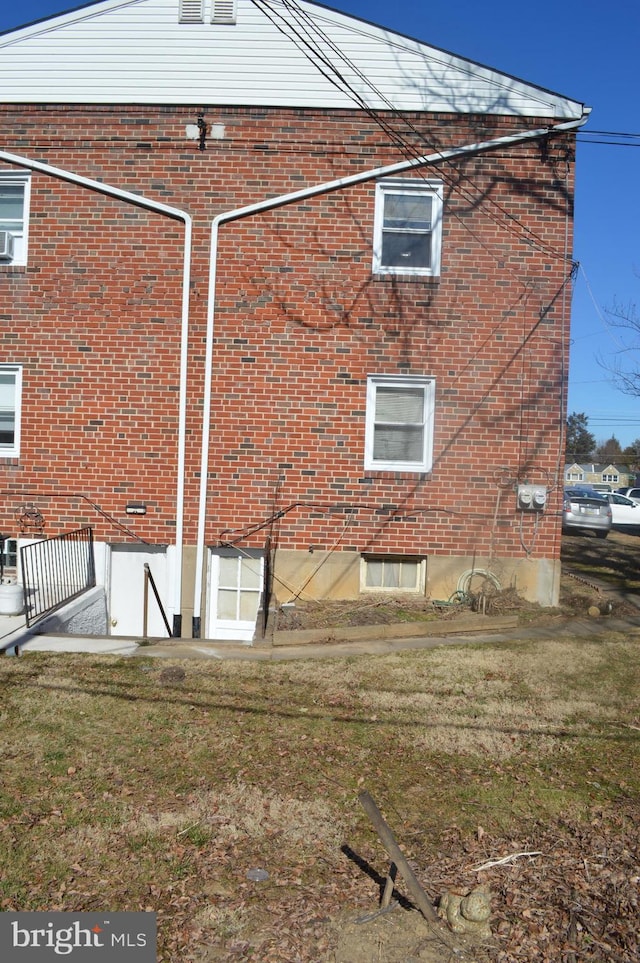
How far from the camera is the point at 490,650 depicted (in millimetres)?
7957

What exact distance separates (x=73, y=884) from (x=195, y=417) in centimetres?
701

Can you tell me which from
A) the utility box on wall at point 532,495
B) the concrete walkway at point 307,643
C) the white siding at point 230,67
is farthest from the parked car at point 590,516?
the white siding at point 230,67

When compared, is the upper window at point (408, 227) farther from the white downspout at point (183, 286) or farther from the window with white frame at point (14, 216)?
the window with white frame at point (14, 216)

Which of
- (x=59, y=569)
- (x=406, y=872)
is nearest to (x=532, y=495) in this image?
(x=59, y=569)

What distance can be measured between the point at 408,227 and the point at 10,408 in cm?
615

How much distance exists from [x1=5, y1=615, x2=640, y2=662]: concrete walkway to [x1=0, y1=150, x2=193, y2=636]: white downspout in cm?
190

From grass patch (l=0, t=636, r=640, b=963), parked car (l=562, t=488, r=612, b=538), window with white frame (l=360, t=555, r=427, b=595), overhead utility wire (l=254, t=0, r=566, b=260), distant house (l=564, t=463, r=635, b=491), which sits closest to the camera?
grass patch (l=0, t=636, r=640, b=963)

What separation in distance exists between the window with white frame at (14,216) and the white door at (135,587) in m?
4.33

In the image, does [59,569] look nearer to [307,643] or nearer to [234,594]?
Answer: [234,594]

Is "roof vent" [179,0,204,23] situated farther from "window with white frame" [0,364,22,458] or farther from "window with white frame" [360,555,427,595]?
"window with white frame" [360,555,427,595]

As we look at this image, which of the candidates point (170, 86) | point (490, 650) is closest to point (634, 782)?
point (490, 650)

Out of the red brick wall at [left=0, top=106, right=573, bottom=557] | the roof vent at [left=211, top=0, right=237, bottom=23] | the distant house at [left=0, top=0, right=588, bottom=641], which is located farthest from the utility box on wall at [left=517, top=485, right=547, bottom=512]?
the roof vent at [left=211, top=0, right=237, bottom=23]

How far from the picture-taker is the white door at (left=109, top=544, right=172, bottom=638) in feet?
34.1

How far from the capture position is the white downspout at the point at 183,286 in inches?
394
